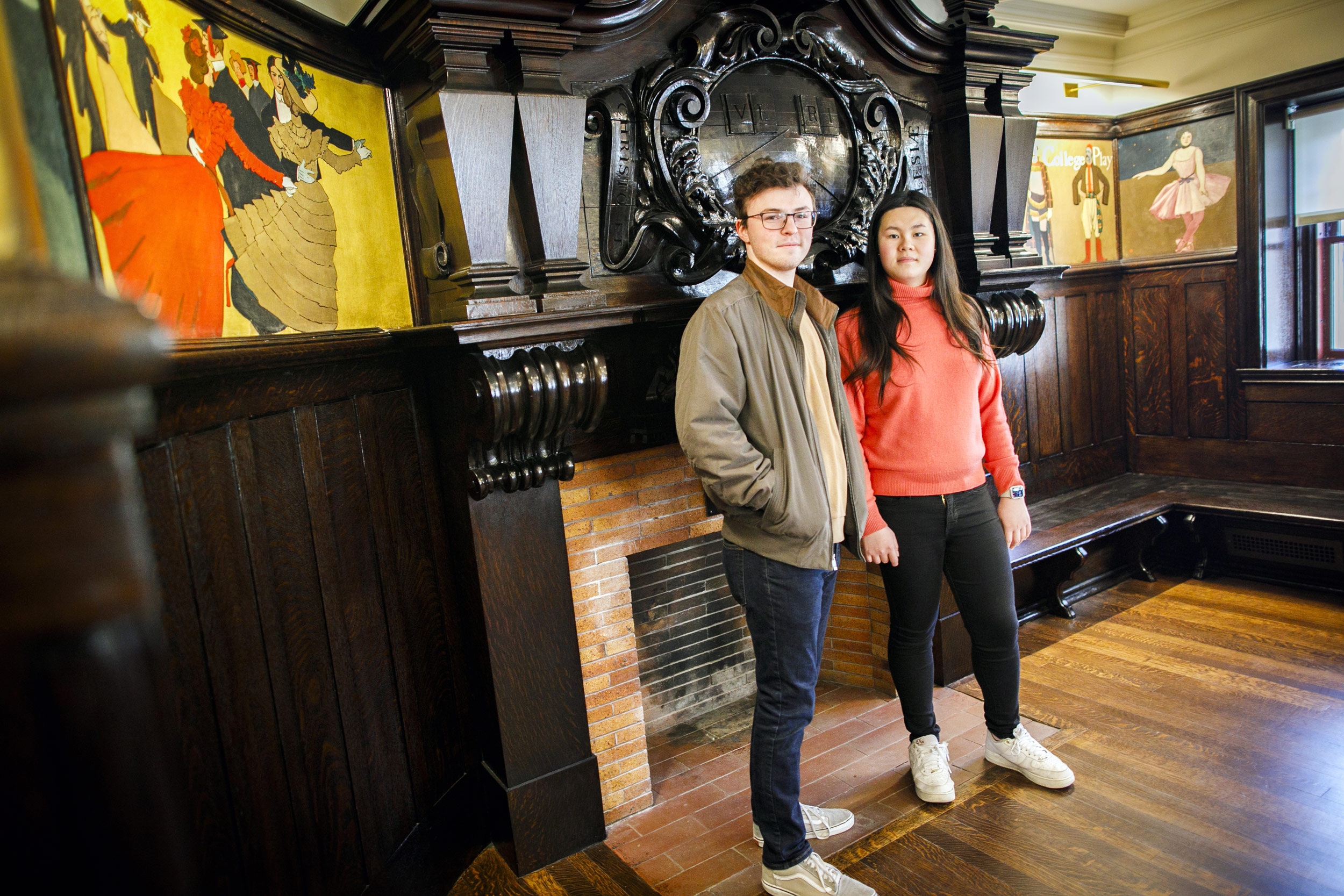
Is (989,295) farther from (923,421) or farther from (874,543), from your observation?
(874,543)

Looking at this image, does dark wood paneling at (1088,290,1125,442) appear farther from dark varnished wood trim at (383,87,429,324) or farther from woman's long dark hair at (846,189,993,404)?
dark varnished wood trim at (383,87,429,324)

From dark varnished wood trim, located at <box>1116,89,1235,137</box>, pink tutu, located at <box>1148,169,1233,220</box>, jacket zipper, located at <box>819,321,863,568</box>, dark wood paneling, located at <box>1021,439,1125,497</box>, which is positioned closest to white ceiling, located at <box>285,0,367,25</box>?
jacket zipper, located at <box>819,321,863,568</box>

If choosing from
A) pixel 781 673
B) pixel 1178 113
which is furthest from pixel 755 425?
pixel 1178 113

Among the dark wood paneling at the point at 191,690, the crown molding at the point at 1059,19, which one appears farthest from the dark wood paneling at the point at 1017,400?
the dark wood paneling at the point at 191,690

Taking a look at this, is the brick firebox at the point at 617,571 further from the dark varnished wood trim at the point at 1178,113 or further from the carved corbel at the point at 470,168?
the dark varnished wood trim at the point at 1178,113

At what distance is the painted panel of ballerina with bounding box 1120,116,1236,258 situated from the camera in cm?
460

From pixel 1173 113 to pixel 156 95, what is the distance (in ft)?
16.9

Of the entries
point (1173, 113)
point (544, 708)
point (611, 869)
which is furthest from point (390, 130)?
point (1173, 113)

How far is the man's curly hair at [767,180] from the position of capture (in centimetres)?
200

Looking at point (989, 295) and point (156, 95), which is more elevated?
point (156, 95)

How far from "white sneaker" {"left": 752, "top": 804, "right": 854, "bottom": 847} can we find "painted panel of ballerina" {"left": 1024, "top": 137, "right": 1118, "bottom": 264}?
3.40m

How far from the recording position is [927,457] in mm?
2332

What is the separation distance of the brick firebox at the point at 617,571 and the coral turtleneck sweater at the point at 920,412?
27.9 inches

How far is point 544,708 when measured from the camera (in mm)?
2373
